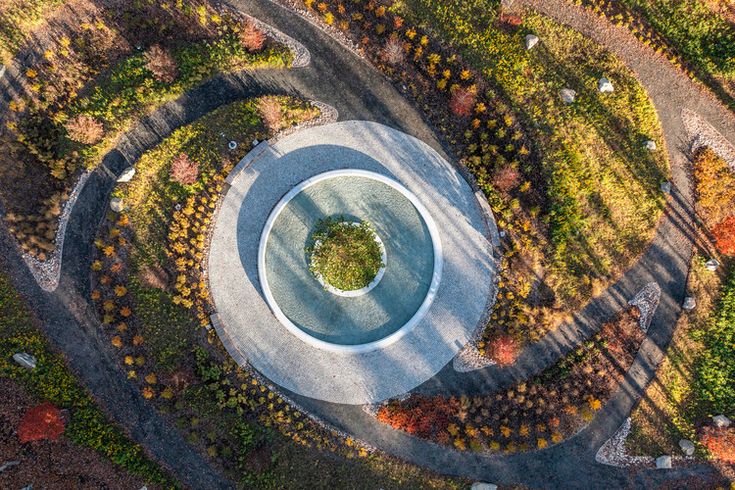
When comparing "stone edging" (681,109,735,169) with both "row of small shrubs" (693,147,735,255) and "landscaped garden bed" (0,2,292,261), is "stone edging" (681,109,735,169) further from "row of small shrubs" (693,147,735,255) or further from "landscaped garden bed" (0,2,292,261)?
"landscaped garden bed" (0,2,292,261)

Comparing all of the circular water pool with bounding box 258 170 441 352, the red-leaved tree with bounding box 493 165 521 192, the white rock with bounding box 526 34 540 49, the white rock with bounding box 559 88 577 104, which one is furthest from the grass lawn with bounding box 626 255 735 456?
the white rock with bounding box 526 34 540 49

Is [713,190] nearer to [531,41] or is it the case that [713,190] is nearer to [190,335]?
[531,41]

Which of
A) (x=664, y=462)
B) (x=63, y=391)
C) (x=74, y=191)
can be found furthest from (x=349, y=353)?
(x=664, y=462)

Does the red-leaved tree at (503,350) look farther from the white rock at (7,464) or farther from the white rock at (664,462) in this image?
the white rock at (7,464)

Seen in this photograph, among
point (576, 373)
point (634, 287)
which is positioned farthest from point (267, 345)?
point (634, 287)

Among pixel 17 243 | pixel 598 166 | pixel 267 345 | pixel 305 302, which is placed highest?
pixel 598 166

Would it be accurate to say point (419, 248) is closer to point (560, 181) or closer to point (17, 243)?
point (560, 181)
